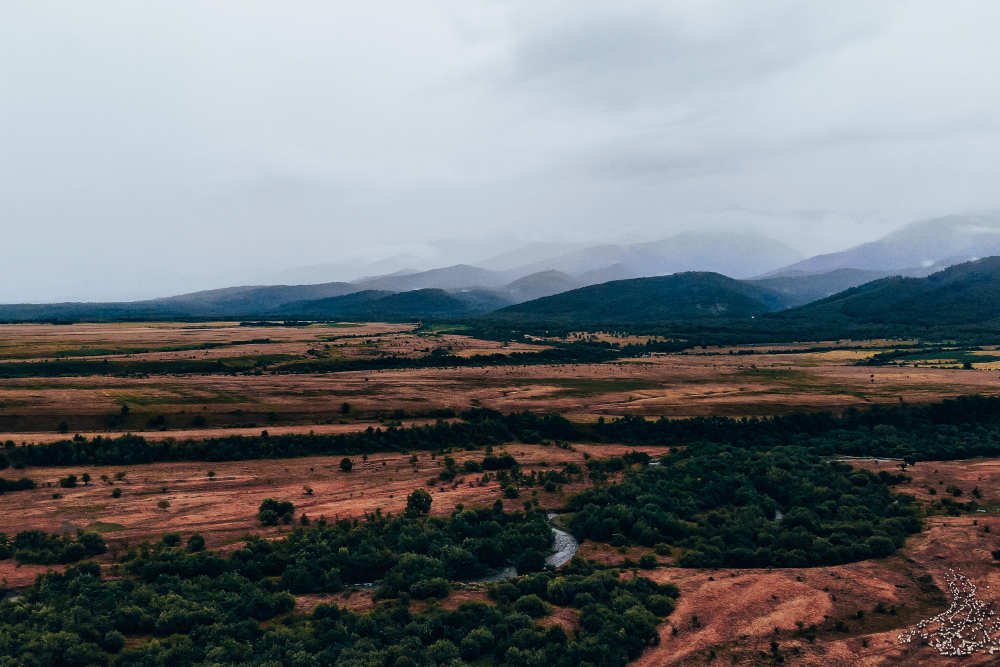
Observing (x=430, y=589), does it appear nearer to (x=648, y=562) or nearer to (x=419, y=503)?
(x=419, y=503)

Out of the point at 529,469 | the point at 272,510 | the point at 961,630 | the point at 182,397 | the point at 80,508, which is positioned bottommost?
the point at 961,630

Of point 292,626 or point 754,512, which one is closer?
point 292,626

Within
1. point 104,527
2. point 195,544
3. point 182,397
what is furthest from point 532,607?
point 182,397

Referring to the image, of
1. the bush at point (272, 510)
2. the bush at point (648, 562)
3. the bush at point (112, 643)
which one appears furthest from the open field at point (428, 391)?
the bush at point (112, 643)

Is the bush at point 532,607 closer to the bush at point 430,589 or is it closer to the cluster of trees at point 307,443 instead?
the bush at point 430,589

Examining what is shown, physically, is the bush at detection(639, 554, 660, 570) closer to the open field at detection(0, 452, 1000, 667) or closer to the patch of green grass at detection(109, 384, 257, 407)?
the open field at detection(0, 452, 1000, 667)

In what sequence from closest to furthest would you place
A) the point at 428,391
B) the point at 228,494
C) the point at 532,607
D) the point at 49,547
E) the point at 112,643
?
the point at 112,643
the point at 532,607
the point at 49,547
the point at 228,494
the point at 428,391

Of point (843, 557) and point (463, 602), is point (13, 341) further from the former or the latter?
point (843, 557)
